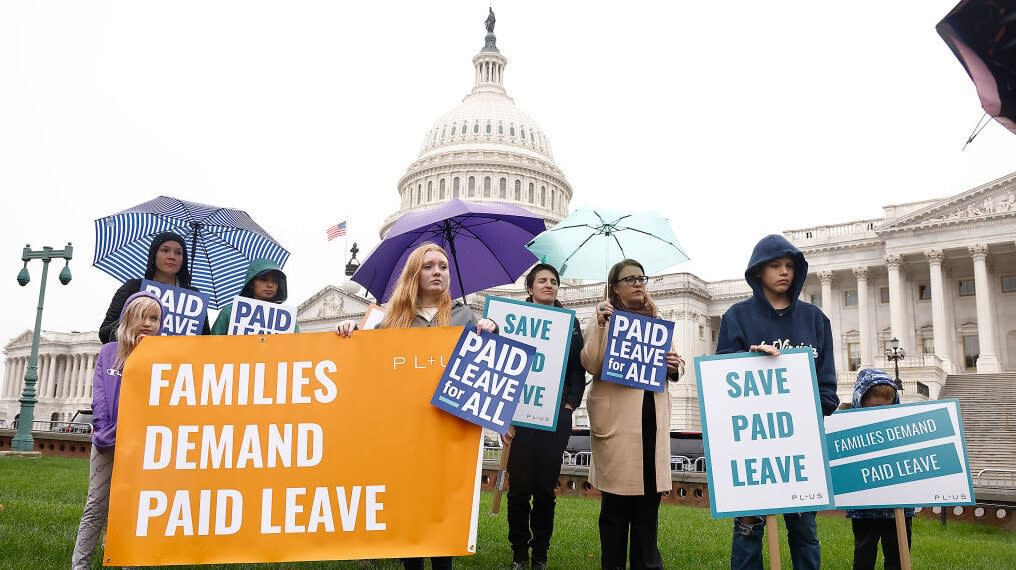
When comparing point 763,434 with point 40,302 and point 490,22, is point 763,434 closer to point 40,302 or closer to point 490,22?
point 40,302

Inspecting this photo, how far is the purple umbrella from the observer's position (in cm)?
812

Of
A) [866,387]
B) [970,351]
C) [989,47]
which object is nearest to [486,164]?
[970,351]

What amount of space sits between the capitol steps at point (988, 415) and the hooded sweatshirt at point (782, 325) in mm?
22163

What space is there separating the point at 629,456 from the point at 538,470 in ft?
3.20

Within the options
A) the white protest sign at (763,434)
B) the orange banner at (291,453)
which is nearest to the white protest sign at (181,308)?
the orange banner at (291,453)

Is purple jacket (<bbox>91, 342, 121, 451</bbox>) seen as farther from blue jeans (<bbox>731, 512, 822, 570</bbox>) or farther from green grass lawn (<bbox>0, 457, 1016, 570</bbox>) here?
blue jeans (<bbox>731, 512, 822, 570</bbox>)

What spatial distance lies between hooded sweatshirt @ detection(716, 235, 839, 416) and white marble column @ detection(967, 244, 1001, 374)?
45194 mm

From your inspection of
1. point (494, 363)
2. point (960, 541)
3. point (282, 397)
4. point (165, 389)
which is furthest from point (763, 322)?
point (960, 541)

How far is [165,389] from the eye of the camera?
5.24m

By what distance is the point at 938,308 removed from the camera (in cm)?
4609

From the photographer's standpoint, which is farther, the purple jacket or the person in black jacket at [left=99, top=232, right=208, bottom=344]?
the person in black jacket at [left=99, top=232, right=208, bottom=344]

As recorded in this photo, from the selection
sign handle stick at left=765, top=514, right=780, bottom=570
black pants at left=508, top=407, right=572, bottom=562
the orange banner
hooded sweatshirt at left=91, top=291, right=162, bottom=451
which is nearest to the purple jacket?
hooded sweatshirt at left=91, top=291, right=162, bottom=451

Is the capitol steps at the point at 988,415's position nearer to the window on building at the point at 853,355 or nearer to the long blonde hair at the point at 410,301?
the window on building at the point at 853,355

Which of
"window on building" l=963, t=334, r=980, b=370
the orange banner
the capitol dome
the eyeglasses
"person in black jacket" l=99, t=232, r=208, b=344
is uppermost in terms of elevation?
the capitol dome
